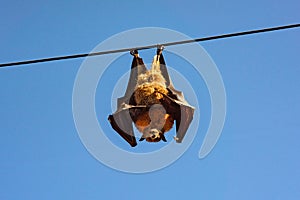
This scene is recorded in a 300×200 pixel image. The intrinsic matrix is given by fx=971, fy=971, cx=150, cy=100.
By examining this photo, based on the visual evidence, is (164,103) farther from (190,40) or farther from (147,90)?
(190,40)

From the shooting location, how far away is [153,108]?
12398 millimetres

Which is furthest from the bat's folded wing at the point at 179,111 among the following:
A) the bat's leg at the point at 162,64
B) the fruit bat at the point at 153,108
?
the bat's leg at the point at 162,64

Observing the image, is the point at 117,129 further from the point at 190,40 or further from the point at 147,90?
the point at 190,40

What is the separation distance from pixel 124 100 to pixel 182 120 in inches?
32.4

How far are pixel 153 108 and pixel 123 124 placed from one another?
51cm

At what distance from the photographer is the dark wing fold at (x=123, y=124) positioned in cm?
1250

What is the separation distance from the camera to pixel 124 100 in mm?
12781

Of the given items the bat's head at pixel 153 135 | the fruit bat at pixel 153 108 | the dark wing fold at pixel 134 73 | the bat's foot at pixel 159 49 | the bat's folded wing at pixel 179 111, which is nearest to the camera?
the bat's head at pixel 153 135

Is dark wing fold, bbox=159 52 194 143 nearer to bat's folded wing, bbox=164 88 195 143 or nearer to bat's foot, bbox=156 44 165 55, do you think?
bat's folded wing, bbox=164 88 195 143

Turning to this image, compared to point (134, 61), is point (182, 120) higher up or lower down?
lower down

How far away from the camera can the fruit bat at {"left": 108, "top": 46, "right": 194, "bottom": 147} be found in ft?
40.5

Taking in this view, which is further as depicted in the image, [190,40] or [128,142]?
[128,142]

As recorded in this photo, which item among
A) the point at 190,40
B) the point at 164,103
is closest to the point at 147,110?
the point at 164,103

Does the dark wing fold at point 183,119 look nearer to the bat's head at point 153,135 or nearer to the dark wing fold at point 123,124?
the bat's head at point 153,135
